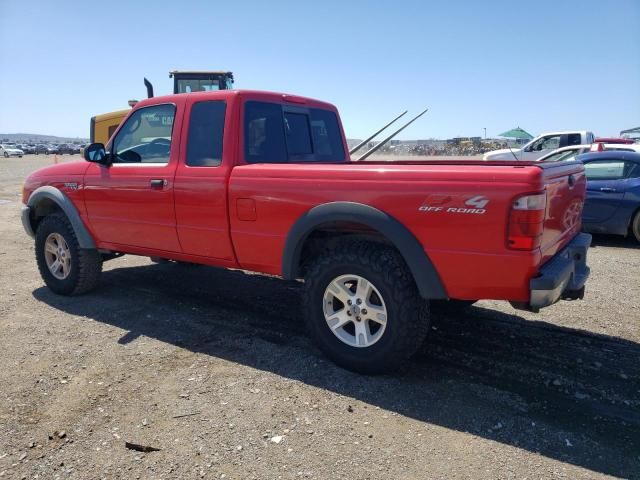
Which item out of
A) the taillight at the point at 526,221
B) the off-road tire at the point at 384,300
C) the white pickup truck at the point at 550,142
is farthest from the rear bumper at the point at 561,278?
the white pickup truck at the point at 550,142

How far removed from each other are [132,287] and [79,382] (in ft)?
7.69

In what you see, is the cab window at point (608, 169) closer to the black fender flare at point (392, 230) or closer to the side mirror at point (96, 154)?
the black fender flare at point (392, 230)

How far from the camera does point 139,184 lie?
447cm

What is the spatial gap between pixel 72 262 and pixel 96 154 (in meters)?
1.23

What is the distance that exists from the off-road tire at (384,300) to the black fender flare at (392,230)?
0.47 ft

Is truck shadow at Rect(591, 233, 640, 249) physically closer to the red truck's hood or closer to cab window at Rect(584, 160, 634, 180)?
cab window at Rect(584, 160, 634, 180)

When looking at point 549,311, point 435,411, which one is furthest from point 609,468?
point 549,311

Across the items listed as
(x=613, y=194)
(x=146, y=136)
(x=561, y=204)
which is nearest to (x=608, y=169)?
(x=613, y=194)

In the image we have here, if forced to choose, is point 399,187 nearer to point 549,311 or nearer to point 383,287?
point 383,287

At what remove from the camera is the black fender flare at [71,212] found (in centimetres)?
503

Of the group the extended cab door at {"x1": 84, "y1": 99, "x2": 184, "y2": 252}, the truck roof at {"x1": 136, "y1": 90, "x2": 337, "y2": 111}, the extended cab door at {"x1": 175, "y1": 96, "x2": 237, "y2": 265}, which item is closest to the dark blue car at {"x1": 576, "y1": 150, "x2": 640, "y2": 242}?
the truck roof at {"x1": 136, "y1": 90, "x2": 337, "y2": 111}

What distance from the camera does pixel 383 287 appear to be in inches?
130

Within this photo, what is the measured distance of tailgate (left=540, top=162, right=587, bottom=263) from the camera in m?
3.04

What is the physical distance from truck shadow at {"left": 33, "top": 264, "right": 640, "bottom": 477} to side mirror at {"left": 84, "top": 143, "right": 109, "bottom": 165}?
57.7 inches
